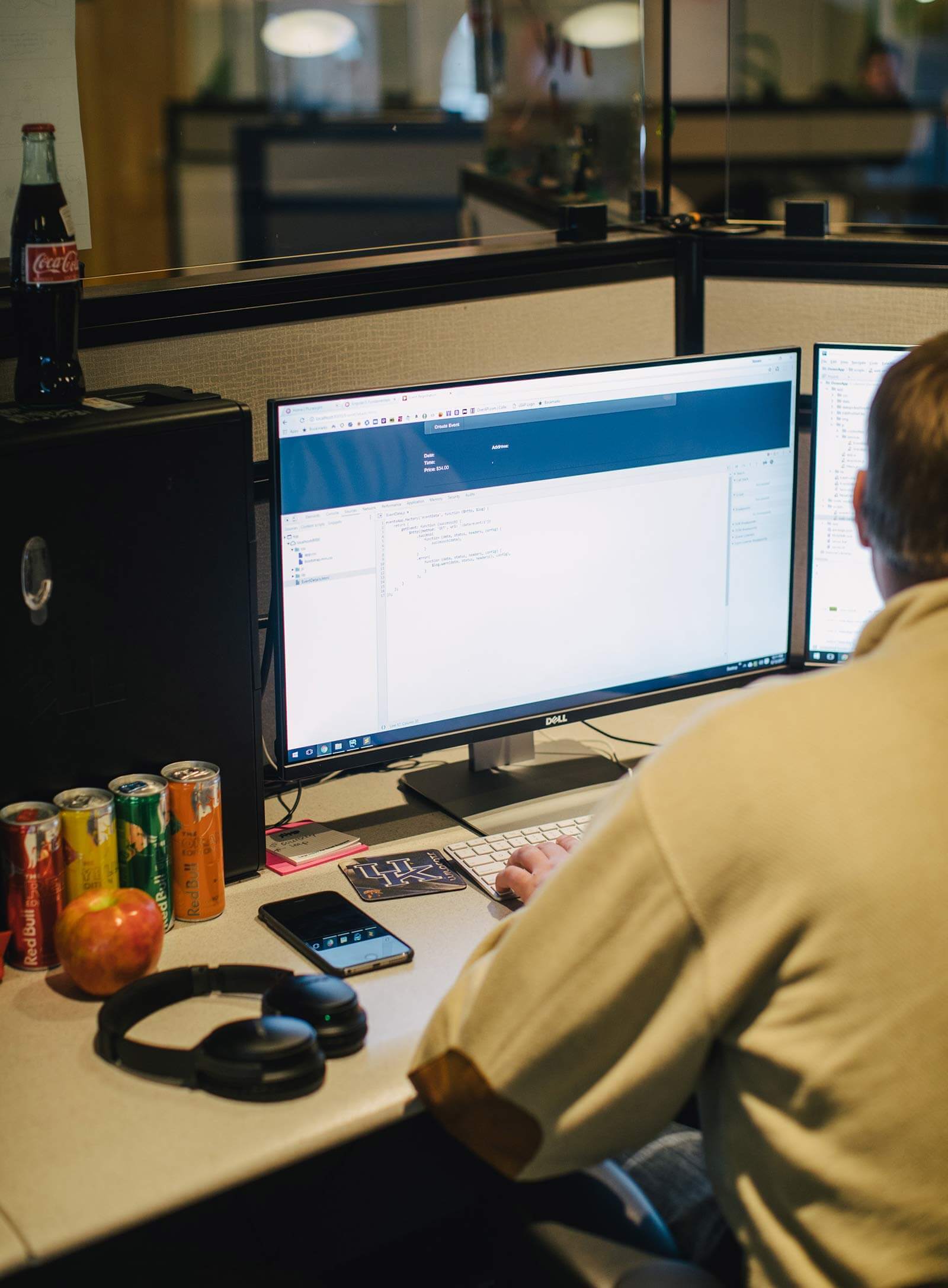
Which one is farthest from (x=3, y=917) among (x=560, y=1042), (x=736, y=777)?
(x=736, y=777)

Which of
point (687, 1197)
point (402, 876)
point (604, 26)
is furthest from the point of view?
point (604, 26)

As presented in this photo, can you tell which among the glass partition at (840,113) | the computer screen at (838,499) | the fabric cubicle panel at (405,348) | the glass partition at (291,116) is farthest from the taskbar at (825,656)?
the glass partition at (840,113)

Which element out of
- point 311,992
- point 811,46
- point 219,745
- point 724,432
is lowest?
point 311,992

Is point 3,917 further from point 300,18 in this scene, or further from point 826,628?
point 300,18

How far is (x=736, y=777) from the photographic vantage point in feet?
2.34

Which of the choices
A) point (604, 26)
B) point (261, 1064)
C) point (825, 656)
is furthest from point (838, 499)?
point (604, 26)

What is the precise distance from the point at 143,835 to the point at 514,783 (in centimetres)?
43

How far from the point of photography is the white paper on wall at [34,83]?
3.96 feet

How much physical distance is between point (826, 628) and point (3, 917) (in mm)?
876

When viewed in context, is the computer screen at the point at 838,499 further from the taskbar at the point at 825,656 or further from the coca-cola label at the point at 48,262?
the coca-cola label at the point at 48,262

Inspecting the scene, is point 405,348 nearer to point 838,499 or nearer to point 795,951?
point 838,499

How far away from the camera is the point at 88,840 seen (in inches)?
42.1

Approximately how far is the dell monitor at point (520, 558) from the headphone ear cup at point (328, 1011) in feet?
0.96

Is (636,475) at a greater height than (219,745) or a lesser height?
greater
